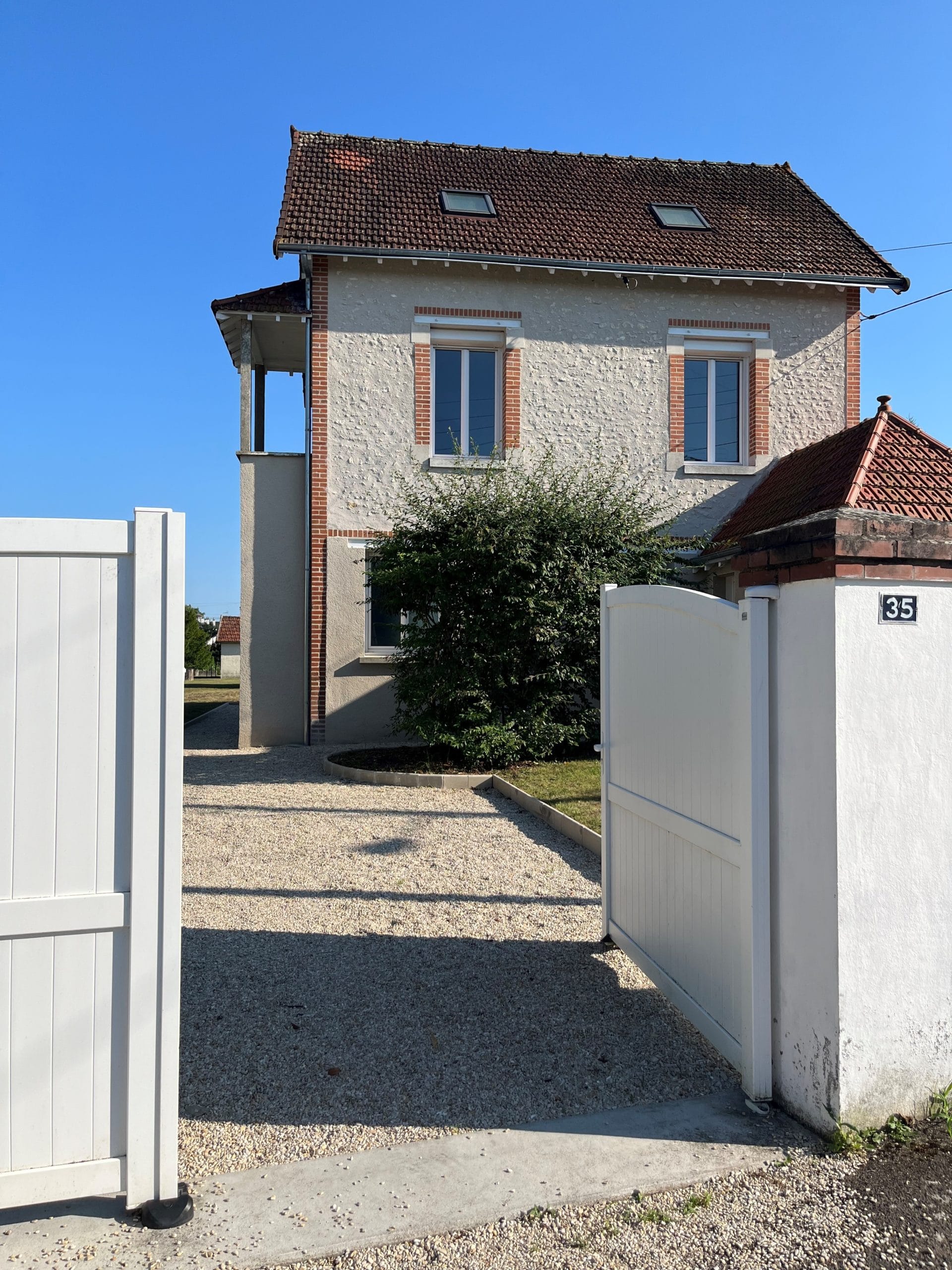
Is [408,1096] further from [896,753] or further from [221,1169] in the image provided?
[896,753]

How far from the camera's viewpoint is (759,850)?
10.1 feet

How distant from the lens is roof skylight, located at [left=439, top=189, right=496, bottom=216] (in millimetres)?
14312

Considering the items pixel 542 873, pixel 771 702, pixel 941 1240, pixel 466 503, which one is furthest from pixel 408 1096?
pixel 466 503

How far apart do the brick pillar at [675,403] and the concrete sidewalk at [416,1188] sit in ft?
40.1

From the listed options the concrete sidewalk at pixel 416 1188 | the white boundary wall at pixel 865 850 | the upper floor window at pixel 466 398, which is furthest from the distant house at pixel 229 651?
the white boundary wall at pixel 865 850

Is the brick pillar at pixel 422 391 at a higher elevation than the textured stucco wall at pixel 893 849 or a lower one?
higher

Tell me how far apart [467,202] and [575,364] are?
336 cm

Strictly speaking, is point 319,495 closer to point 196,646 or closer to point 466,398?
point 466,398

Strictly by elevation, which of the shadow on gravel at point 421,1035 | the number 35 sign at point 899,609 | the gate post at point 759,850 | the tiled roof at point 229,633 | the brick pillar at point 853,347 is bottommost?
the shadow on gravel at point 421,1035

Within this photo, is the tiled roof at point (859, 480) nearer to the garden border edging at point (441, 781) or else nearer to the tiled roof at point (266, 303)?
the garden border edging at point (441, 781)

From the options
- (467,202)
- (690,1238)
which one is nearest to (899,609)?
(690,1238)

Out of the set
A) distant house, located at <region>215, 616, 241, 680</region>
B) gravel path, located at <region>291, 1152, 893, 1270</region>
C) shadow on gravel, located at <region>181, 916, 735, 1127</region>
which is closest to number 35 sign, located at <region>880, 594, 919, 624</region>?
gravel path, located at <region>291, 1152, 893, 1270</region>

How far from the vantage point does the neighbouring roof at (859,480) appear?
411 centimetres

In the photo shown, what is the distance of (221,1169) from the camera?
109 inches
